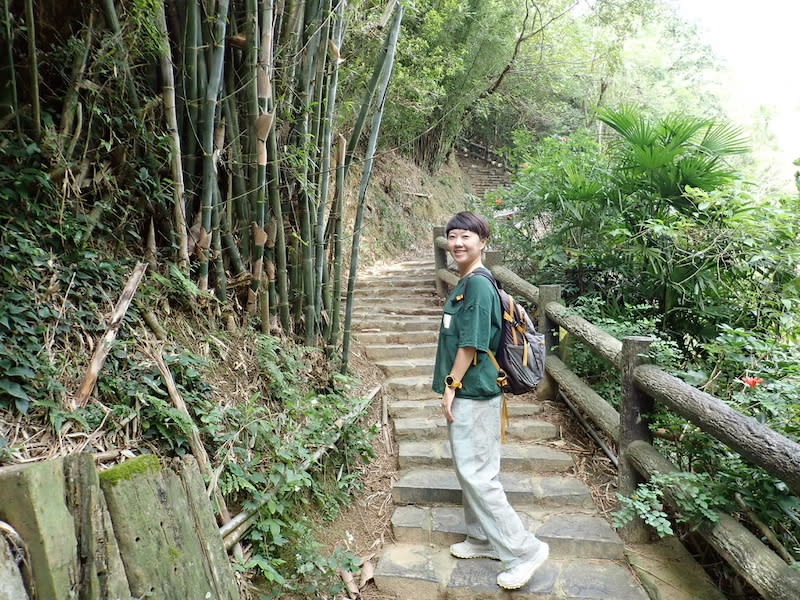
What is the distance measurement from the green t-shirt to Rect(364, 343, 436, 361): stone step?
228 centimetres

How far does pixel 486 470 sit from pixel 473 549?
0.53 meters

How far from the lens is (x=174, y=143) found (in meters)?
2.45

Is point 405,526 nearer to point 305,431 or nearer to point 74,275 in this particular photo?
point 305,431

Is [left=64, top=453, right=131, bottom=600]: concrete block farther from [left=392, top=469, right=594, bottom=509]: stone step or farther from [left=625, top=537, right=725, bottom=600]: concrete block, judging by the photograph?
[left=625, top=537, right=725, bottom=600]: concrete block

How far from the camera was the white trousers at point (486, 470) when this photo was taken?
230 cm

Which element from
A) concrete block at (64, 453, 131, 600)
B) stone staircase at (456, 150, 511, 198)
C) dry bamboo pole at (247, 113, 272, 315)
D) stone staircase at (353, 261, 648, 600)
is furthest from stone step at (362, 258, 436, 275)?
stone staircase at (456, 150, 511, 198)

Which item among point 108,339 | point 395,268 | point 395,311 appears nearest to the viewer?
point 108,339

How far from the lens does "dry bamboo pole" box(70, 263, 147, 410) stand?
6.48 feet

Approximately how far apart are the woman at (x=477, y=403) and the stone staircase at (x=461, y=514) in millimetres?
213

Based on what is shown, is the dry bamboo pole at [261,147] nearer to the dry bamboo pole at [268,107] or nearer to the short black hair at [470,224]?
the dry bamboo pole at [268,107]

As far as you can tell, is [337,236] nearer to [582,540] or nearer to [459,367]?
[459,367]

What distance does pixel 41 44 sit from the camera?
7.47 ft

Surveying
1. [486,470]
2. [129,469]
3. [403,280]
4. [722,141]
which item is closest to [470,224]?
[486,470]

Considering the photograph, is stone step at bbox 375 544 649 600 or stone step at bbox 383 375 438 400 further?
stone step at bbox 383 375 438 400
